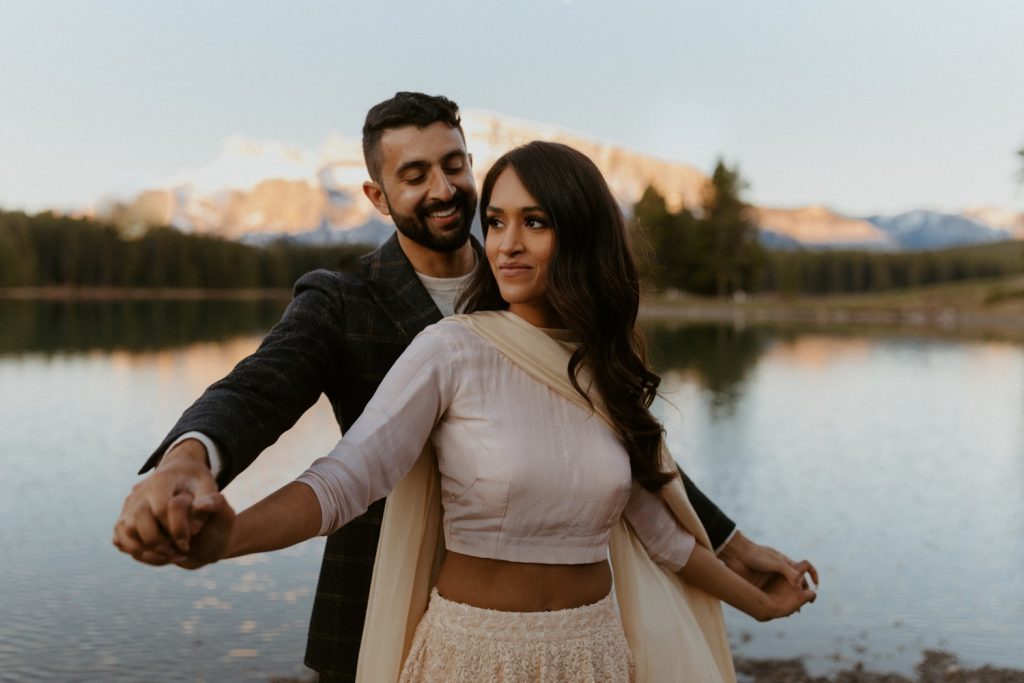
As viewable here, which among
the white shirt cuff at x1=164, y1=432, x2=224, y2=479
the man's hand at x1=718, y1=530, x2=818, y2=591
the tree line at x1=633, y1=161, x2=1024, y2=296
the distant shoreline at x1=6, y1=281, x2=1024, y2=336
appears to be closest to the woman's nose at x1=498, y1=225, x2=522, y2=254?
the tree line at x1=633, y1=161, x2=1024, y2=296

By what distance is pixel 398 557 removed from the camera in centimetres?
218

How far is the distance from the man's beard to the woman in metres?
0.39

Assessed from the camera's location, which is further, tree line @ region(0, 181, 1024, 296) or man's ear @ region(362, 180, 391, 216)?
tree line @ region(0, 181, 1024, 296)

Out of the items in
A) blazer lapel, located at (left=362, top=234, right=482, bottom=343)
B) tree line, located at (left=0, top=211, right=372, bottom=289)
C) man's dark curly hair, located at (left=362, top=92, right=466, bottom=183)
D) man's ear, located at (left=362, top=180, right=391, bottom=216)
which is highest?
tree line, located at (left=0, top=211, right=372, bottom=289)

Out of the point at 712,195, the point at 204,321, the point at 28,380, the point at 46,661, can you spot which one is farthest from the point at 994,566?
the point at 712,195

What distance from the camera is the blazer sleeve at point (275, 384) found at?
177cm

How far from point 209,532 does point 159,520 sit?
11cm

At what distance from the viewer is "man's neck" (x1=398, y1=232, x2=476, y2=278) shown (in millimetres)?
2756

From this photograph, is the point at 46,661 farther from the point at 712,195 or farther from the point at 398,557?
the point at 712,195

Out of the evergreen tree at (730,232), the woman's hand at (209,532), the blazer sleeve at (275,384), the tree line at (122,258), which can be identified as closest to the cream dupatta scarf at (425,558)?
the blazer sleeve at (275,384)

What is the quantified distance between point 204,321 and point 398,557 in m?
59.1

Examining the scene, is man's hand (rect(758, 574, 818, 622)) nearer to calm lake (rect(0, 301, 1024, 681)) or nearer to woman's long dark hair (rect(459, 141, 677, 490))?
woman's long dark hair (rect(459, 141, 677, 490))

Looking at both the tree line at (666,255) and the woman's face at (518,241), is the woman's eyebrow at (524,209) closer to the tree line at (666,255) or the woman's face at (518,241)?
the woman's face at (518,241)

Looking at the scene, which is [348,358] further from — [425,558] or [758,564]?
[758,564]
